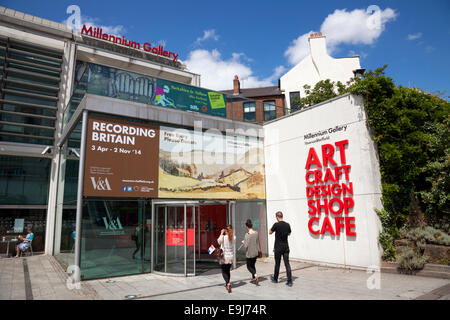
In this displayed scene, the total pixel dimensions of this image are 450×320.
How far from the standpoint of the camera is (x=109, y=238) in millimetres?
9469

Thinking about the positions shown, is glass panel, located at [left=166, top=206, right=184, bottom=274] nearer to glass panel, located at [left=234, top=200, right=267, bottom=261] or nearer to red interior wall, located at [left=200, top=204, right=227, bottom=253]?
glass panel, located at [left=234, top=200, right=267, bottom=261]

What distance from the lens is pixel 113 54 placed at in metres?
20.4

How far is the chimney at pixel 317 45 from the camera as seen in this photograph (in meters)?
32.6

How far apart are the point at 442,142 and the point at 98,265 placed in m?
12.6

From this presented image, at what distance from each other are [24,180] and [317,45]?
1209 inches

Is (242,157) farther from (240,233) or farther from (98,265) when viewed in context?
(98,265)

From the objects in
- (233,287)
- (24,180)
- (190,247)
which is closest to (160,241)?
(190,247)

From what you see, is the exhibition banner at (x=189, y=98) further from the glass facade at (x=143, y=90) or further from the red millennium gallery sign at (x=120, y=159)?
the red millennium gallery sign at (x=120, y=159)

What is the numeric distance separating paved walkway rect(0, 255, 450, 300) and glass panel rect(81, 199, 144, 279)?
0.43 meters

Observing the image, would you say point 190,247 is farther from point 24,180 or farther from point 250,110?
point 24,180

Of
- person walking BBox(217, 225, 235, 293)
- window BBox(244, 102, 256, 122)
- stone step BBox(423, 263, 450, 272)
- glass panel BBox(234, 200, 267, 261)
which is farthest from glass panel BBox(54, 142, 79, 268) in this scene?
stone step BBox(423, 263, 450, 272)

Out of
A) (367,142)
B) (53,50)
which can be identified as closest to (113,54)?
(53,50)

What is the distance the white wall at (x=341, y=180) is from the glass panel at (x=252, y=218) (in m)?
0.33

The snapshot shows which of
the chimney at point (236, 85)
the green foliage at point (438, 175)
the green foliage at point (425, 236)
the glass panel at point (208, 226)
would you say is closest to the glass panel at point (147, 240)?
the glass panel at point (208, 226)
